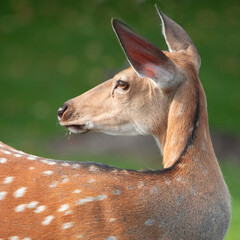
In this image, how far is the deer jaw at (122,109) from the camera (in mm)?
4078

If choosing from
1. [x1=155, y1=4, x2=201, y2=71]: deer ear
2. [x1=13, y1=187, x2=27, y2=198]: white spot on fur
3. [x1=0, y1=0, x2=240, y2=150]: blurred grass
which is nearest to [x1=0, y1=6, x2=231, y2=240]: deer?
[x1=13, y1=187, x2=27, y2=198]: white spot on fur

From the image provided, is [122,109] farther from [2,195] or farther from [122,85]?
[2,195]

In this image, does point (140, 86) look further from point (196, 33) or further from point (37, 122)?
point (196, 33)

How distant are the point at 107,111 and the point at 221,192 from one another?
94cm

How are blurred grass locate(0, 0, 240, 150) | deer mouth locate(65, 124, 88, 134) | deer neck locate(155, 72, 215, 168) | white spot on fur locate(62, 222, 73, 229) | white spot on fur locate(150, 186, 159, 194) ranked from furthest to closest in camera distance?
blurred grass locate(0, 0, 240, 150), deer mouth locate(65, 124, 88, 134), deer neck locate(155, 72, 215, 168), white spot on fur locate(150, 186, 159, 194), white spot on fur locate(62, 222, 73, 229)

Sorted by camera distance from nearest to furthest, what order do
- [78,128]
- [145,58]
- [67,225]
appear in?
[67,225] < [145,58] < [78,128]

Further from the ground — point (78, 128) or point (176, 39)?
point (176, 39)

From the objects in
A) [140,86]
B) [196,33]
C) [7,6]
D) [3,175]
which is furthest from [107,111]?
[7,6]

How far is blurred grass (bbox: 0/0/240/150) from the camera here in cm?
1221

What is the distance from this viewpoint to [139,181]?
3670mm

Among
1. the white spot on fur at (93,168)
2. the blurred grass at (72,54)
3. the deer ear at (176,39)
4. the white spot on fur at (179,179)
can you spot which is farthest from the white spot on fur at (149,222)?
the blurred grass at (72,54)

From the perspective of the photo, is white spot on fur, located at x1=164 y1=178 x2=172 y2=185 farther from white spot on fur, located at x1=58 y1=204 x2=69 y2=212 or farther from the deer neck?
white spot on fur, located at x1=58 y1=204 x2=69 y2=212

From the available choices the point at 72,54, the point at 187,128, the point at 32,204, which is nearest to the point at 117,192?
the point at 32,204

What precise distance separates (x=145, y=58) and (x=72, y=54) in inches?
407
